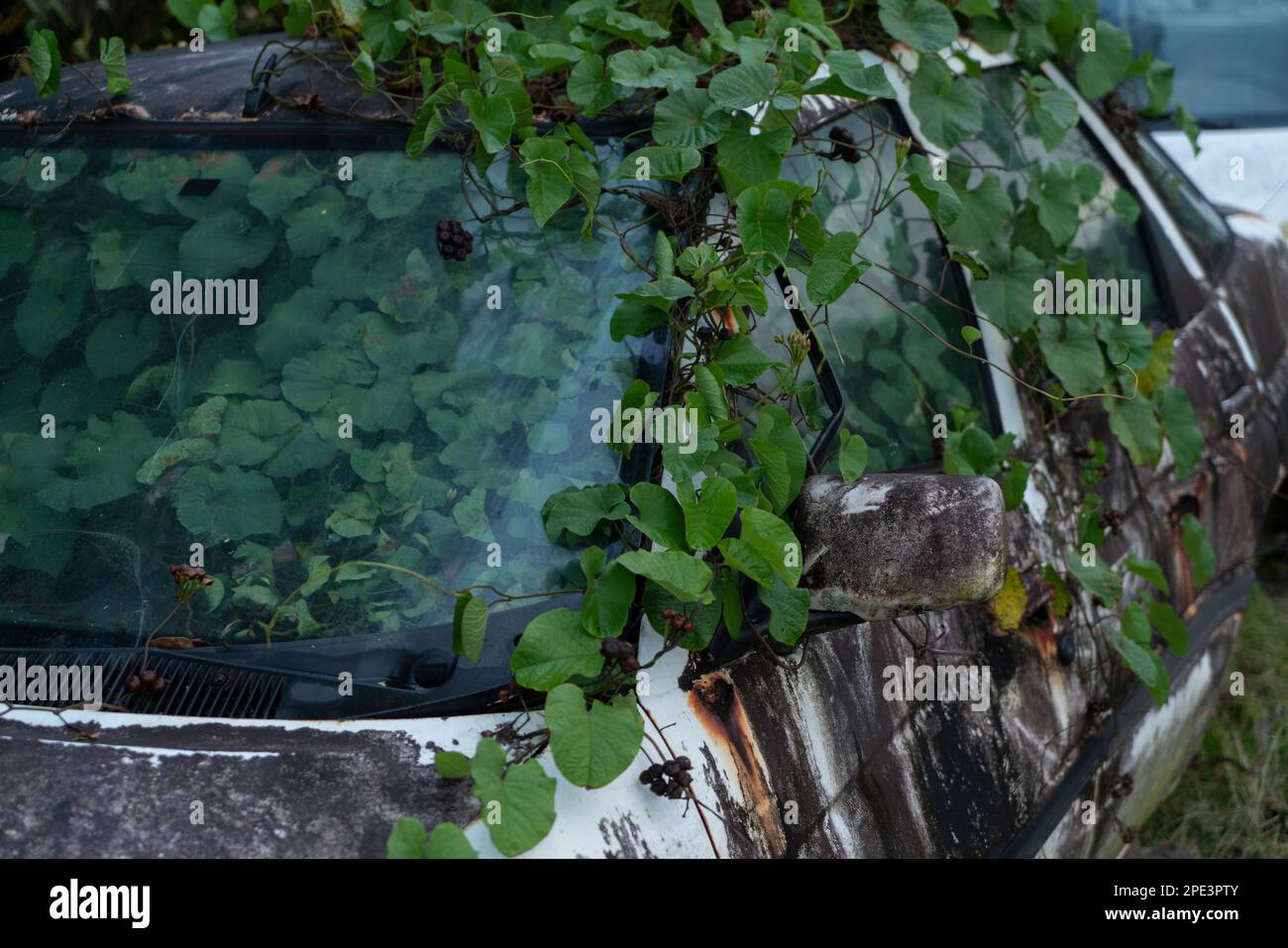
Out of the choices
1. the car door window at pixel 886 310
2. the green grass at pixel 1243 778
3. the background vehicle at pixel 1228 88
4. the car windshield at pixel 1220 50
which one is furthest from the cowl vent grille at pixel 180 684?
the car windshield at pixel 1220 50

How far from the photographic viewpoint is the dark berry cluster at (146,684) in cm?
160

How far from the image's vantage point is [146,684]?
1.61 meters

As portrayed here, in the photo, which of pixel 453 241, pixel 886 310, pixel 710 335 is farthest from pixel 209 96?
pixel 886 310

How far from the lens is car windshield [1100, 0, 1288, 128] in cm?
452

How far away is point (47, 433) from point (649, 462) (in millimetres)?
852

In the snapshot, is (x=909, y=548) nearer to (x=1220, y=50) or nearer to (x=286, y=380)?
(x=286, y=380)

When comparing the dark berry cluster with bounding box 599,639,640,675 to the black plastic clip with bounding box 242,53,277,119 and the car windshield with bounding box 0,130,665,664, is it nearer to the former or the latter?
the car windshield with bounding box 0,130,665,664

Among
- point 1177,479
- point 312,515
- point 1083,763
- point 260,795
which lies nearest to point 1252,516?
point 1177,479

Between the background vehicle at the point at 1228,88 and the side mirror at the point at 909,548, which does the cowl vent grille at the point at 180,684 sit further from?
the background vehicle at the point at 1228,88

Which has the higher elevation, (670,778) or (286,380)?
(286,380)

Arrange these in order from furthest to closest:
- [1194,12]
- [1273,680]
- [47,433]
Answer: [1194,12]
[1273,680]
[47,433]

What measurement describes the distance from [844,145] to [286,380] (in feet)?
3.07

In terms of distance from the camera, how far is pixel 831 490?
1.72 meters
